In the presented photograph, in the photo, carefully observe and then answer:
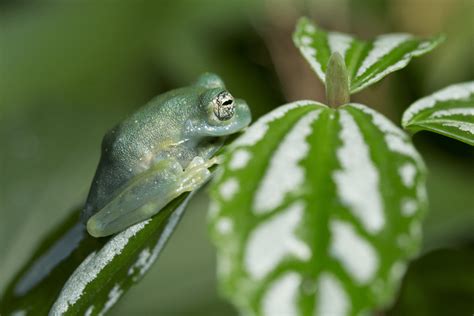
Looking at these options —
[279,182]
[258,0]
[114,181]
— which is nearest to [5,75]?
[258,0]

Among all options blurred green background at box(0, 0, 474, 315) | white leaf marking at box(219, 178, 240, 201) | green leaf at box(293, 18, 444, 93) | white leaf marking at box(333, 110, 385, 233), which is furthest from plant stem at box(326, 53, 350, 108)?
blurred green background at box(0, 0, 474, 315)

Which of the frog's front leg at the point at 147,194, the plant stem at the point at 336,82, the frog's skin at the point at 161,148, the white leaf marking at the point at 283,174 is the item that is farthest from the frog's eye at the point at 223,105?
the white leaf marking at the point at 283,174

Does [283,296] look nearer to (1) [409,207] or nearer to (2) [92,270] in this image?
(1) [409,207]

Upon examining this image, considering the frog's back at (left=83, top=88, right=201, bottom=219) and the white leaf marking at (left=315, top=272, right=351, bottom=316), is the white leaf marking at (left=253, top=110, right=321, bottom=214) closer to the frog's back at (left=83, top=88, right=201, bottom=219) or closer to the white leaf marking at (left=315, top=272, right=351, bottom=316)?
the white leaf marking at (left=315, top=272, right=351, bottom=316)

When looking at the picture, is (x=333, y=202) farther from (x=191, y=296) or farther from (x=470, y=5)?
(x=470, y=5)

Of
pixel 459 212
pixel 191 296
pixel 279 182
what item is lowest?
pixel 459 212

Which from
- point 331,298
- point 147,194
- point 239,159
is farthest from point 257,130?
point 147,194

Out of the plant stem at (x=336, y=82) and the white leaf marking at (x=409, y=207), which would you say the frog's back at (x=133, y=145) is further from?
the white leaf marking at (x=409, y=207)
